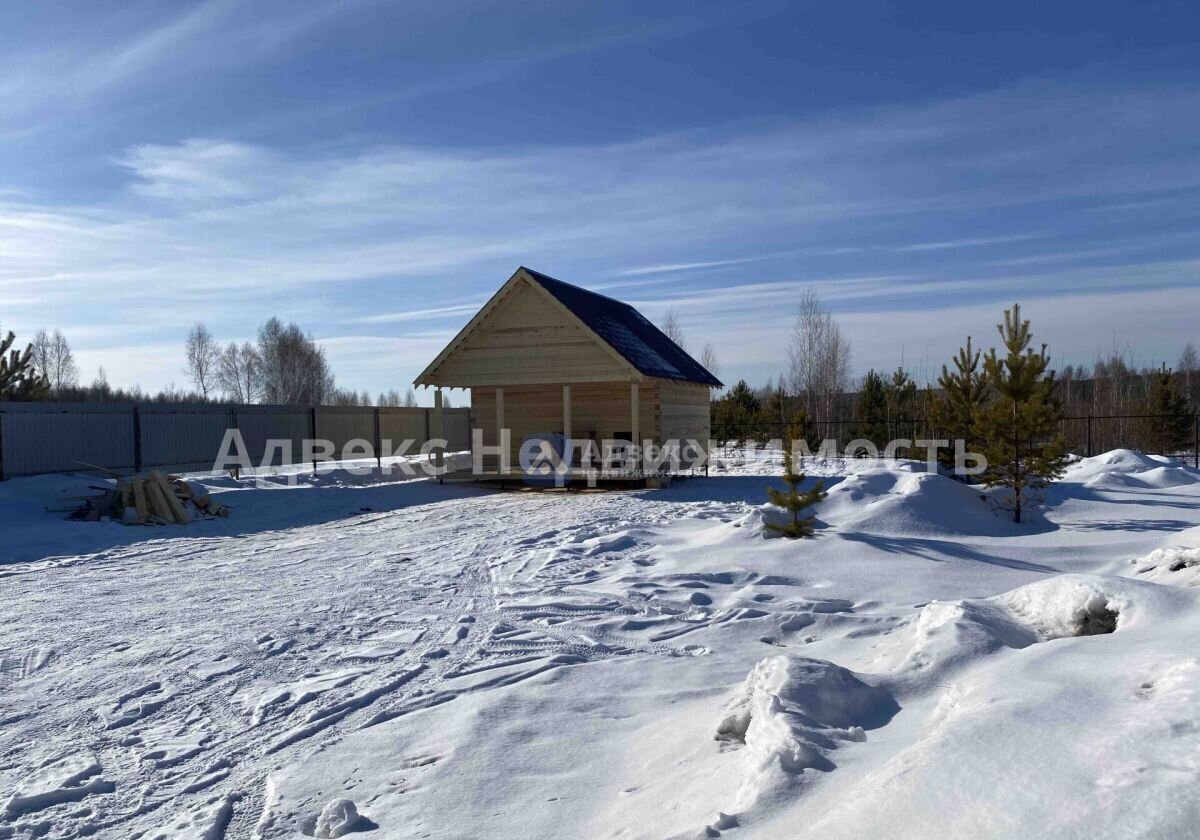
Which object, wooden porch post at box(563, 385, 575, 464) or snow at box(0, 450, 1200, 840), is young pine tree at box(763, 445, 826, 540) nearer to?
snow at box(0, 450, 1200, 840)

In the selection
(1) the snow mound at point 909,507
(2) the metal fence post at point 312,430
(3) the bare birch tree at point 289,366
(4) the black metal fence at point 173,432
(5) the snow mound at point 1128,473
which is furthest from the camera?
(3) the bare birch tree at point 289,366

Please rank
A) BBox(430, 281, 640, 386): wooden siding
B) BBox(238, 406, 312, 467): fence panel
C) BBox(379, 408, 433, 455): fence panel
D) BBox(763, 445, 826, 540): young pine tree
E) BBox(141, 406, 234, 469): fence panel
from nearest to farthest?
BBox(763, 445, 826, 540): young pine tree → BBox(430, 281, 640, 386): wooden siding → BBox(141, 406, 234, 469): fence panel → BBox(238, 406, 312, 467): fence panel → BBox(379, 408, 433, 455): fence panel

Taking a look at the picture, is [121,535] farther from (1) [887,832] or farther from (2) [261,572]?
(1) [887,832]

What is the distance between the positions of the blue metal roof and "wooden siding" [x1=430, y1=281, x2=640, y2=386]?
35 centimetres

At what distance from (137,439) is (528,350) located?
1034 centimetres

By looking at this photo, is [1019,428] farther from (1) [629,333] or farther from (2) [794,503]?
(1) [629,333]

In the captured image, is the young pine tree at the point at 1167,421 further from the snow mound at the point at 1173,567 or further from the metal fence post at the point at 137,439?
the metal fence post at the point at 137,439

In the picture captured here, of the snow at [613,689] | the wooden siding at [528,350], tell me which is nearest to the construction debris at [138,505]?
the snow at [613,689]

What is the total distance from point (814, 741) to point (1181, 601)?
268 cm

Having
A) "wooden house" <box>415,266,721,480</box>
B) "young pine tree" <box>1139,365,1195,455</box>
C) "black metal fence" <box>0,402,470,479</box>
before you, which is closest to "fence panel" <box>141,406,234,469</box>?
"black metal fence" <box>0,402,470,479</box>

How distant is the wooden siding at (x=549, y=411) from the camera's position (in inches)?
858

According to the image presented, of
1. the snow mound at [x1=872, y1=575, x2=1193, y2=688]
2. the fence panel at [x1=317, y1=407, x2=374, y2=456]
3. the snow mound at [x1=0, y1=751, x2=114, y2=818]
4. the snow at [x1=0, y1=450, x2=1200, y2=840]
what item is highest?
the fence panel at [x1=317, y1=407, x2=374, y2=456]

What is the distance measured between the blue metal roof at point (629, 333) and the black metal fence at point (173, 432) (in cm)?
1008

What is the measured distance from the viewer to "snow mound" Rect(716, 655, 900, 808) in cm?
352
